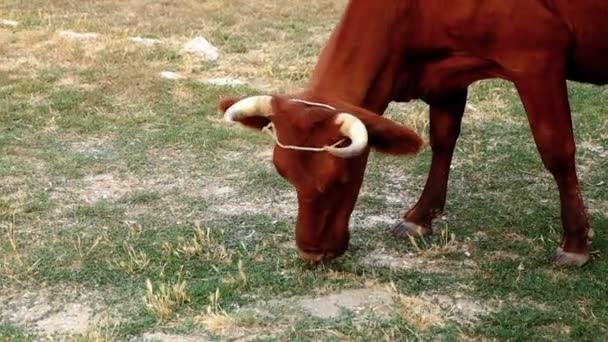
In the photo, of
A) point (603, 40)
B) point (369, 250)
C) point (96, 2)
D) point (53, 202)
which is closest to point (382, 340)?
point (369, 250)

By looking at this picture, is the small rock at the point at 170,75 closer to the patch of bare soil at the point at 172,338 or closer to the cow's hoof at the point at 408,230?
the cow's hoof at the point at 408,230

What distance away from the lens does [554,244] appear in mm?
5750

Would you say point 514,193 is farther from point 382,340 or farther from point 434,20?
point 382,340

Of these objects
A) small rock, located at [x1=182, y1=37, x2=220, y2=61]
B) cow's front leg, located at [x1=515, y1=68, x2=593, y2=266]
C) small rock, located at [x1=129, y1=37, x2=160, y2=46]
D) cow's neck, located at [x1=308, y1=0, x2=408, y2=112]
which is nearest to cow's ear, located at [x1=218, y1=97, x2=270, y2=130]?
cow's neck, located at [x1=308, y1=0, x2=408, y2=112]

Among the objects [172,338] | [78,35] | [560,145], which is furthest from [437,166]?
[78,35]

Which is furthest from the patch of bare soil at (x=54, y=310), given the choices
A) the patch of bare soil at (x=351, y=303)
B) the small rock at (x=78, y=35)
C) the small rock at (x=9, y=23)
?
the small rock at (x=9, y=23)

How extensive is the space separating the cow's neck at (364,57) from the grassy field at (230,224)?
1.04 meters

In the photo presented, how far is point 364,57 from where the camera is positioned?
499cm

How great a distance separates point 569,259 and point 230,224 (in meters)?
2.12

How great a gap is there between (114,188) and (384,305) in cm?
265

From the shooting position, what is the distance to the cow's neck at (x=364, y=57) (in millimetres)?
4922

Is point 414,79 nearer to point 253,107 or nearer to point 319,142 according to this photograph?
point 319,142

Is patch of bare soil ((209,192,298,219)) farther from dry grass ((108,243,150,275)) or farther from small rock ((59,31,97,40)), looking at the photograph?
small rock ((59,31,97,40))

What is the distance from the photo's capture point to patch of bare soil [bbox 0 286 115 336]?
4.77 metres
